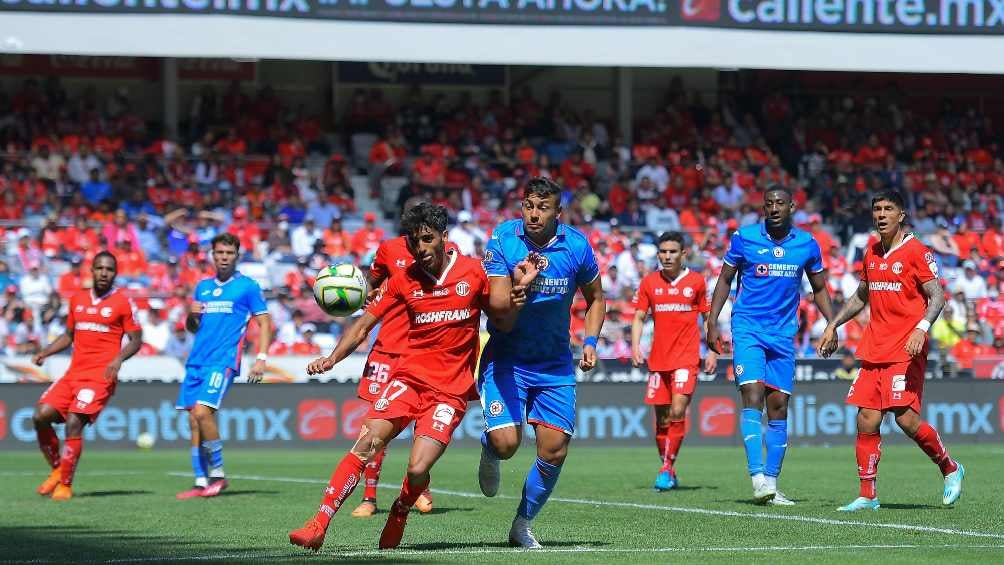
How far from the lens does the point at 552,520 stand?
12344mm

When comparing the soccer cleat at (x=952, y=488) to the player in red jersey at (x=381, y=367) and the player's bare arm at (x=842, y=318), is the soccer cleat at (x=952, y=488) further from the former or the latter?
the player in red jersey at (x=381, y=367)

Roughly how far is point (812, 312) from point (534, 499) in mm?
20463

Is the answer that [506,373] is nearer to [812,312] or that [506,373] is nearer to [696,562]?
[696,562]

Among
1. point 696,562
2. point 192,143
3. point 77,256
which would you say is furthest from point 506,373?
point 192,143

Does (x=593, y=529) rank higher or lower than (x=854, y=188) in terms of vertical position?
lower

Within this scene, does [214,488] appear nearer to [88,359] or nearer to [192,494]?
[192,494]

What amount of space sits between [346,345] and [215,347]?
5.08 meters

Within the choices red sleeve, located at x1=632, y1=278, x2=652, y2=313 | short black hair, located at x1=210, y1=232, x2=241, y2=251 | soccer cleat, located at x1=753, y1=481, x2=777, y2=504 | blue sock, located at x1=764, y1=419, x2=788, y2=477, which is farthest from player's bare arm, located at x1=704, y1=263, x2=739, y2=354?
short black hair, located at x1=210, y1=232, x2=241, y2=251

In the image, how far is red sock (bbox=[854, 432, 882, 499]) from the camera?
12891 mm

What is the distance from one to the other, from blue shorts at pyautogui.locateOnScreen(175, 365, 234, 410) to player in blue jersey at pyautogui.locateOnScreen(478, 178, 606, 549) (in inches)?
223

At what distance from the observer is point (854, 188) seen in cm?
3572

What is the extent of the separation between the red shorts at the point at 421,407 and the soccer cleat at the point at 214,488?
5.80 m

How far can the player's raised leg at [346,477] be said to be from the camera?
928 cm

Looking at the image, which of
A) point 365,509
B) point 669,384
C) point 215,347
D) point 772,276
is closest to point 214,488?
point 215,347
